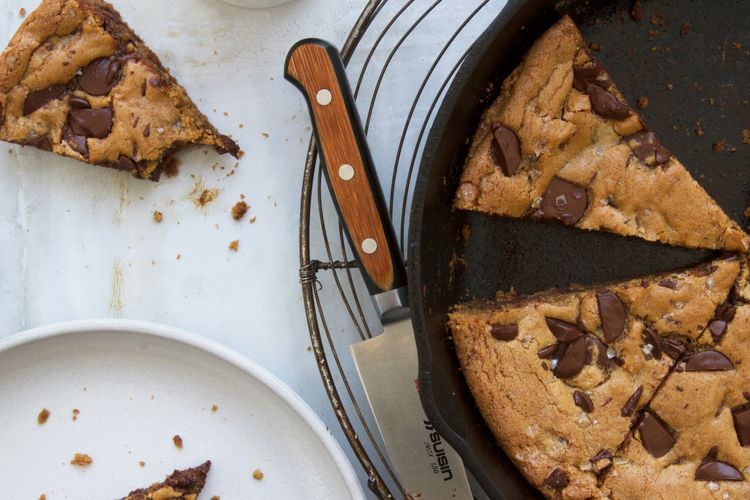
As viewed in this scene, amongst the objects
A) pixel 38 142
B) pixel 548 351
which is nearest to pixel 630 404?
pixel 548 351

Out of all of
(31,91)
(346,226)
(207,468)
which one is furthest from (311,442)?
(31,91)


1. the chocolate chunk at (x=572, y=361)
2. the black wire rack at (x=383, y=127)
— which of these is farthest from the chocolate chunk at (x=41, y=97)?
the chocolate chunk at (x=572, y=361)

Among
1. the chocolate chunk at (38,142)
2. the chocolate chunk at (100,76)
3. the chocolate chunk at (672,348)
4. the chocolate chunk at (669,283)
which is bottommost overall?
the chocolate chunk at (672,348)

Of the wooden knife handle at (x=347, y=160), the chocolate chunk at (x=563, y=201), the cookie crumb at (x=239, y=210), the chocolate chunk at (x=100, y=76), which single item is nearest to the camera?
the wooden knife handle at (x=347, y=160)

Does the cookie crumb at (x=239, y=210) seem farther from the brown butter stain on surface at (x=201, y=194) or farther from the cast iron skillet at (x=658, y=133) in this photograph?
the cast iron skillet at (x=658, y=133)

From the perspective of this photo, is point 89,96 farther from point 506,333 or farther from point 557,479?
point 557,479
